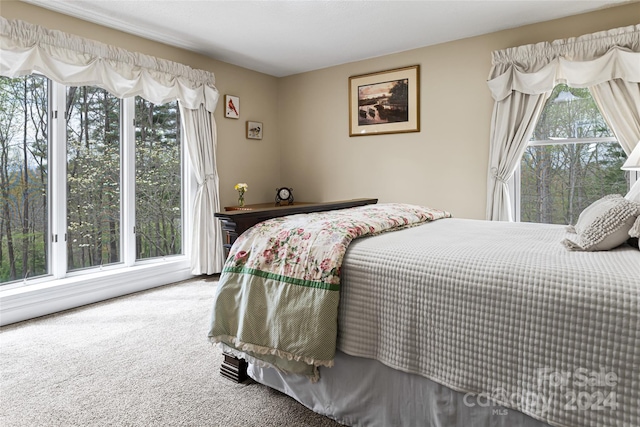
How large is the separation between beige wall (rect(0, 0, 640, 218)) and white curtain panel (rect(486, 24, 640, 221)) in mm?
129

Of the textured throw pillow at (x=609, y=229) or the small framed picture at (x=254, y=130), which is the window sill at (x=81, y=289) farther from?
the textured throw pillow at (x=609, y=229)

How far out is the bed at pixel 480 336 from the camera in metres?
1.04

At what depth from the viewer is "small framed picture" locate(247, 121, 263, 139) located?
4766mm

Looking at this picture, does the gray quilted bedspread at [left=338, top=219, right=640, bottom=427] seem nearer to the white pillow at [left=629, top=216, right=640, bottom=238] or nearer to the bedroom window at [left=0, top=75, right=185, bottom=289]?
the white pillow at [left=629, top=216, right=640, bottom=238]

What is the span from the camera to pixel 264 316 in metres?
1.65

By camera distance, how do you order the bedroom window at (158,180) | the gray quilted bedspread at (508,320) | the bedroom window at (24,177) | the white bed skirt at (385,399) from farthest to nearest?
the bedroom window at (158,180) → the bedroom window at (24,177) → the white bed skirt at (385,399) → the gray quilted bedspread at (508,320)

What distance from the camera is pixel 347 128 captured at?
464cm

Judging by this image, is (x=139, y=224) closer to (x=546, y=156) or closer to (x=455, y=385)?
(x=455, y=385)

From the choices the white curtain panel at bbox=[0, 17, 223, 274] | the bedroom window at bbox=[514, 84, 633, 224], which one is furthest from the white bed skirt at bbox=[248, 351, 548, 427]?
the bedroom window at bbox=[514, 84, 633, 224]

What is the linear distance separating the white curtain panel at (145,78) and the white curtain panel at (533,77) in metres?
2.83

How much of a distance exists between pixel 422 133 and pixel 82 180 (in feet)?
10.8

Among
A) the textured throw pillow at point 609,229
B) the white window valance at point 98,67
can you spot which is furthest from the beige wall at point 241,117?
the textured throw pillow at point 609,229

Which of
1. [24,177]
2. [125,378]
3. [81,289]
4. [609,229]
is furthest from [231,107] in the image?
[609,229]

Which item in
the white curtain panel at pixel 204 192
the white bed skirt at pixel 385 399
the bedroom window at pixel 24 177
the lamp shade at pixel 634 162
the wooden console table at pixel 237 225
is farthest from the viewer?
the white curtain panel at pixel 204 192
